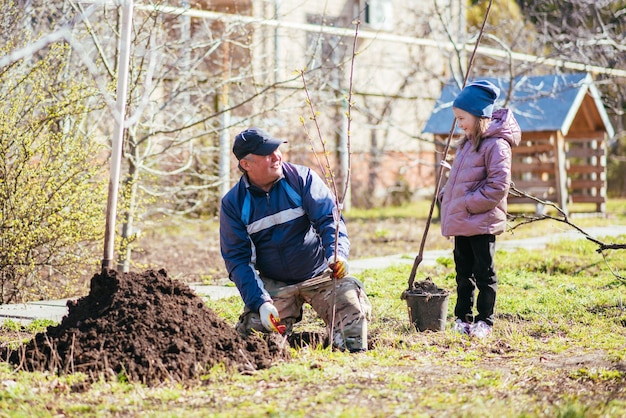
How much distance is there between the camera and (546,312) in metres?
6.09

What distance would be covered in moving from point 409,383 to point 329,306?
3.76 feet

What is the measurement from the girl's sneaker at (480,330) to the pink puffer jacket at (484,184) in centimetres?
58

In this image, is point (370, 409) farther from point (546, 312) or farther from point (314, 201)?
point (546, 312)

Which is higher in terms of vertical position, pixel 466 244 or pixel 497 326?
pixel 466 244

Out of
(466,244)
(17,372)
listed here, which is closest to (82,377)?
(17,372)

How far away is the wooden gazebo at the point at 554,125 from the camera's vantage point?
13430 mm

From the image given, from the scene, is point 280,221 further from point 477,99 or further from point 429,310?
point 477,99

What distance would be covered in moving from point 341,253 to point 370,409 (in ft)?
5.07

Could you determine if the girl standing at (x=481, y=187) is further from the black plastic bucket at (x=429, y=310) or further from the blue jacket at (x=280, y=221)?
the blue jacket at (x=280, y=221)

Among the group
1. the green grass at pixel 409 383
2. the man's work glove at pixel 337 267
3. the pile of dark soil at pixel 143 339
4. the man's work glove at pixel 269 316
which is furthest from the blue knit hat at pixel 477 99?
the pile of dark soil at pixel 143 339

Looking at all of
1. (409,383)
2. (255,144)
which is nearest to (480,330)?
(409,383)

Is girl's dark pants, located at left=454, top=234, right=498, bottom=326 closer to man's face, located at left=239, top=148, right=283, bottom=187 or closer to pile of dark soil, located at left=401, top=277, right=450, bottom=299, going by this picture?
pile of dark soil, located at left=401, top=277, right=450, bottom=299

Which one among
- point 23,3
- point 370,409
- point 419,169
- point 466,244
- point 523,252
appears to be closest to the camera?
point 370,409

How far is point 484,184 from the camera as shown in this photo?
5348 mm
